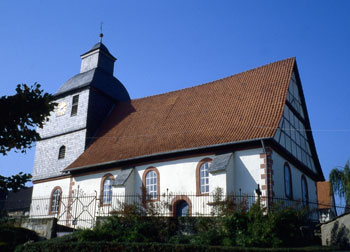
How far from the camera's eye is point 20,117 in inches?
366

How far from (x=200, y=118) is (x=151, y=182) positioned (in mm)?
4404

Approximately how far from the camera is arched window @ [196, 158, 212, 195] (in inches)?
752

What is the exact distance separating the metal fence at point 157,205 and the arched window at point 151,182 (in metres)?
0.28

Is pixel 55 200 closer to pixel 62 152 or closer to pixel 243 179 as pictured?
pixel 62 152

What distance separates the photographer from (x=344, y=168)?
25.6 metres

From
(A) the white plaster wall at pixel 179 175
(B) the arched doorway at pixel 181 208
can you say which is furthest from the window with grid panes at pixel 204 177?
(B) the arched doorway at pixel 181 208

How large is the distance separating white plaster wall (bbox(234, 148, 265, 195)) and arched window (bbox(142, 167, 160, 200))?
437cm

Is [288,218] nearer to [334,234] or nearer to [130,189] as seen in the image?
[334,234]

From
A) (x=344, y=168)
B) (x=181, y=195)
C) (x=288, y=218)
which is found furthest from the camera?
(x=344, y=168)

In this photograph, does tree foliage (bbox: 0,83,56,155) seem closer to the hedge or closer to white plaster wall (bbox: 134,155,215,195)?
the hedge

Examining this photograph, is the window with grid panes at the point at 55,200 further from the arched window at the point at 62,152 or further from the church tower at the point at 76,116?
the arched window at the point at 62,152

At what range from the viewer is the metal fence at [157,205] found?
16261 mm

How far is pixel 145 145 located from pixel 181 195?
3.98 meters

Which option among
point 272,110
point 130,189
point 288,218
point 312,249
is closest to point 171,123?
point 130,189
